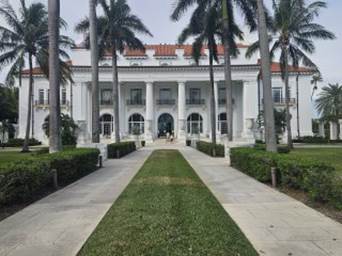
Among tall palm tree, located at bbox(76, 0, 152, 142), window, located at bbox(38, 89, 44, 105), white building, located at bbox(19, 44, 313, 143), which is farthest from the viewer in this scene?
window, located at bbox(38, 89, 44, 105)

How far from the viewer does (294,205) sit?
8734mm

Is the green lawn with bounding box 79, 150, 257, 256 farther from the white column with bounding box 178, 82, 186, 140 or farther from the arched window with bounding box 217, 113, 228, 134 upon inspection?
the arched window with bounding box 217, 113, 228, 134

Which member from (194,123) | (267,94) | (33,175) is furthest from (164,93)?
(33,175)

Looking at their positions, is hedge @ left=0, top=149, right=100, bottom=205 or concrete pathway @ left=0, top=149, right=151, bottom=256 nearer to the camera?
concrete pathway @ left=0, top=149, right=151, bottom=256

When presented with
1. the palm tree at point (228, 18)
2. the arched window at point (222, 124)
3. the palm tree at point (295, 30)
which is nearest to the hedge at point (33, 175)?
the palm tree at point (228, 18)

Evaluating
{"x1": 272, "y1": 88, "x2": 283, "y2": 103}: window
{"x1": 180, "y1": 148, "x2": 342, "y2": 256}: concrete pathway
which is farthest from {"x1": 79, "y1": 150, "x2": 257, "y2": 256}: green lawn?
{"x1": 272, "y1": 88, "x2": 283, "y2": 103}: window

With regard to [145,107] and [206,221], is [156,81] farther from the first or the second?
[206,221]

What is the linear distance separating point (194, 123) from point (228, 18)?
34749 mm

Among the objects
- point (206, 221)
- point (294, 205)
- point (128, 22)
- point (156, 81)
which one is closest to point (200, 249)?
point (206, 221)

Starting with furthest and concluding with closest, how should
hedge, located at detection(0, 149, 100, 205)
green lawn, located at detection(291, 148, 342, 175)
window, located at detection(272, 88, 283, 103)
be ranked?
window, located at detection(272, 88, 283, 103)
green lawn, located at detection(291, 148, 342, 175)
hedge, located at detection(0, 149, 100, 205)

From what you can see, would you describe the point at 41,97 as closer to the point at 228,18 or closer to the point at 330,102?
the point at 228,18

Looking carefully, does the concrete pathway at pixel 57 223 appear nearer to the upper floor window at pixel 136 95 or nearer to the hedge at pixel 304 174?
the hedge at pixel 304 174

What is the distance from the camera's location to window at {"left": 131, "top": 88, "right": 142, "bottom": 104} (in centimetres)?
6044

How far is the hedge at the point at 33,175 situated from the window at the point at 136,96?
46041mm
